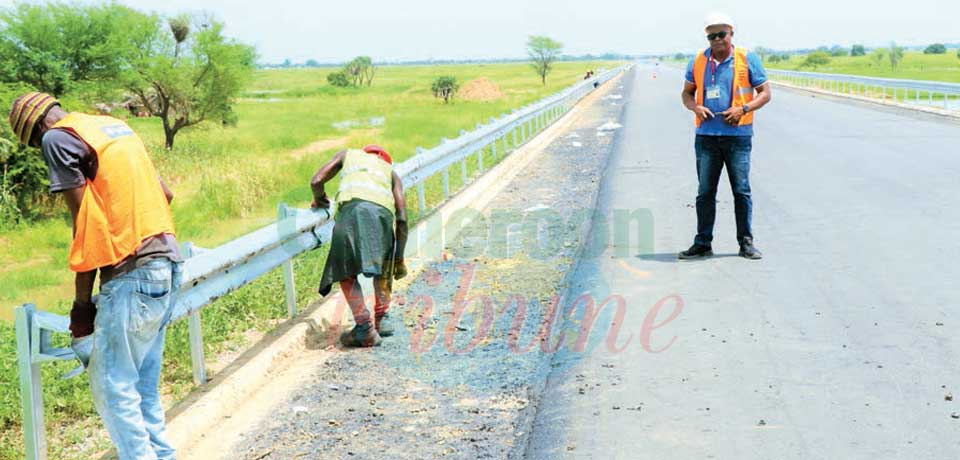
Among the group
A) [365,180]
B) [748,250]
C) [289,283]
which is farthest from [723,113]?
[289,283]

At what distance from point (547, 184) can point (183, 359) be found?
28.5 ft

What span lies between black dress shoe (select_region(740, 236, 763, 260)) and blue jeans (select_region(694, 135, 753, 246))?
53mm

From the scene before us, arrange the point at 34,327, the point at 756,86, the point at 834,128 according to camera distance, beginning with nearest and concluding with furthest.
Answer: the point at 34,327 → the point at 756,86 → the point at 834,128

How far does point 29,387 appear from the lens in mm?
4105

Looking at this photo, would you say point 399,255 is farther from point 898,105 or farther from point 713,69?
point 898,105

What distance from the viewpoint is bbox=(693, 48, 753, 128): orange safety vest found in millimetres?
8367

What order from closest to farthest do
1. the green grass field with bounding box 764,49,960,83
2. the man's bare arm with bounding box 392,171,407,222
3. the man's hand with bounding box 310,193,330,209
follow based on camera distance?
the man's bare arm with bounding box 392,171,407,222, the man's hand with bounding box 310,193,330,209, the green grass field with bounding box 764,49,960,83

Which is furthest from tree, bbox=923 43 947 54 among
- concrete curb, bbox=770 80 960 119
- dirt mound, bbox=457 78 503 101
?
concrete curb, bbox=770 80 960 119

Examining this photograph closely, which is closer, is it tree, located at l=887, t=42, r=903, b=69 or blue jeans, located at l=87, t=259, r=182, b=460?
blue jeans, located at l=87, t=259, r=182, b=460

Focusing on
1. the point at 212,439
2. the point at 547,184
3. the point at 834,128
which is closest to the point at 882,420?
the point at 212,439

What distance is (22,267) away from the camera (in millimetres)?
14625

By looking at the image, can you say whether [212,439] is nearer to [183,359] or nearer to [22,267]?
[183,359]

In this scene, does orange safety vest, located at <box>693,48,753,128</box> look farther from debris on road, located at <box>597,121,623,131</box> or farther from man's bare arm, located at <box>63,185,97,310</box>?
debris on road, located at <box>597,121,623,131</box>

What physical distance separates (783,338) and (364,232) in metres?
2.70
